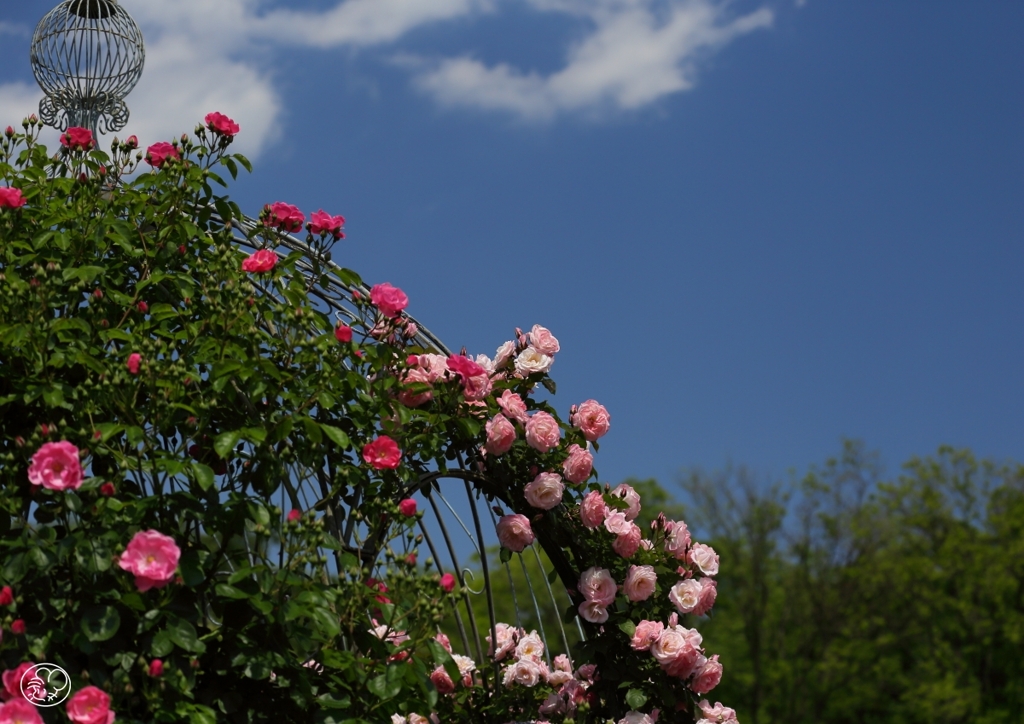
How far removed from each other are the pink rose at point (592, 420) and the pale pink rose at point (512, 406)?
0.59ft

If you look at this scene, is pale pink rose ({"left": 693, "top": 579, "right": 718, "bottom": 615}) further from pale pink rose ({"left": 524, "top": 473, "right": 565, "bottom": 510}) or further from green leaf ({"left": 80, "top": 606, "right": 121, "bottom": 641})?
green leaf ({"left": 80, "top": 606, "right": 121, "bottom": 641})

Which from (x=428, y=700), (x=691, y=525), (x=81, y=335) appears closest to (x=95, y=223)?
(x=81, y=335)

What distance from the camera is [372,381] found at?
2.78 metres

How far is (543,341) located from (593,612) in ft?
2.64

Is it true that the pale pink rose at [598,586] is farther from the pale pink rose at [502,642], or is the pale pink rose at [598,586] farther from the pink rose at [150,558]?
the pink rose at [150,558]

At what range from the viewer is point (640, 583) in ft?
10.1

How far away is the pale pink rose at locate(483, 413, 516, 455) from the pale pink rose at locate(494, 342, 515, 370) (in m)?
0.25

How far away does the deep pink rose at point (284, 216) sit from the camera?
2955 millimetres

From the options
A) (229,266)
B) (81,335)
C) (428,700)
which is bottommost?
(428,700)

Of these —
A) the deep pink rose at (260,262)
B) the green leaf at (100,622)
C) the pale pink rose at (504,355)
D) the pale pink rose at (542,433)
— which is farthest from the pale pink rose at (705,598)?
the green leaf at (100,622)

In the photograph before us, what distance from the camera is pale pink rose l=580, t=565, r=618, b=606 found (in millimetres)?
3055

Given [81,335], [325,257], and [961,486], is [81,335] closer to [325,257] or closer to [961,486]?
[325,257]

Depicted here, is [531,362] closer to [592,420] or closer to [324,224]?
[592,420]

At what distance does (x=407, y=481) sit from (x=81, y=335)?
2.90ft
